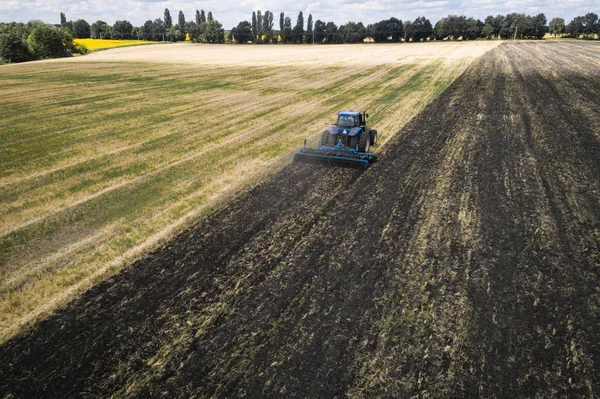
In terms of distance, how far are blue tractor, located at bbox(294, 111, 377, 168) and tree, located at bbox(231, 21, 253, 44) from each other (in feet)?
387

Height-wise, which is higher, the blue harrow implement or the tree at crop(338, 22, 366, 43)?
the tree at crop(338, 22, 366, 43)

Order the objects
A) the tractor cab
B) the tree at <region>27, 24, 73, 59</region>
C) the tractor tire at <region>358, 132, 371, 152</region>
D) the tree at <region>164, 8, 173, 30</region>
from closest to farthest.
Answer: the tractor tire at <region>358, 132, 371, 152</region> → the tractor cab → the tree at <region>27, 24, 73, 59</region> → the tree at <region>164, 8, 173, 30</region>

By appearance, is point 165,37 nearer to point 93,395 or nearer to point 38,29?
point 38,29

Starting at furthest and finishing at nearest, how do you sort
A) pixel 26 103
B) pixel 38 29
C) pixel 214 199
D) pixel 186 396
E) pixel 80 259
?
pixel 38 29, pixel 26 103, pixel 214 199, pixel 80 259, pixel 186 396

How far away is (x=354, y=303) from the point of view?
6.00 metres

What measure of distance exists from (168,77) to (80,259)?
32.8 m

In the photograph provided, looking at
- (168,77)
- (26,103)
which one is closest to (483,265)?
(26,103)

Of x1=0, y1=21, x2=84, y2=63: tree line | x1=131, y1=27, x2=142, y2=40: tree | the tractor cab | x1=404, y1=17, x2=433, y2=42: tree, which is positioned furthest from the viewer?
x1=131, y1=27, x2=142, y2=40: tree

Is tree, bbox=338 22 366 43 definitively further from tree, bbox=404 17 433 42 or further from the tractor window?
the tractor window

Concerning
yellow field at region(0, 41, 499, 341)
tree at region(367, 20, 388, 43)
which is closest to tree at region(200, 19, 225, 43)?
tree at region(367, 20, 388, 43)

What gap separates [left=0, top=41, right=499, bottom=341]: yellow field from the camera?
744 cm

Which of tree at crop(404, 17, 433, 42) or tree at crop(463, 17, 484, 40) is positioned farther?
tree at crop(404, 17, 433, 42)

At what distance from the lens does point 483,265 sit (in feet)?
22.7

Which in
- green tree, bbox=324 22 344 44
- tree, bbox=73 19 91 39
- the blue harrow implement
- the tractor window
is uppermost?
tree, bbox=73 19 91 39
